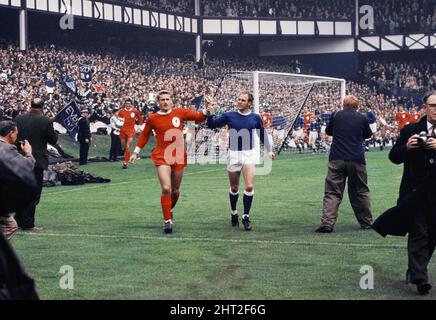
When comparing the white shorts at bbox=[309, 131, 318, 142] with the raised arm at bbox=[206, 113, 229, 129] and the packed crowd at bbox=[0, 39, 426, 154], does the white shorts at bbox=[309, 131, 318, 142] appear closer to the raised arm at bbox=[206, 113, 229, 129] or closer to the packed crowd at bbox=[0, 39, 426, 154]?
the packed crowd at bbox=[0, 39, 426, 154]

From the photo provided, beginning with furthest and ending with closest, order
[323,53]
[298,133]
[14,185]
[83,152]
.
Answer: [323,53] → [298,133] → [83,152] → [14,185]

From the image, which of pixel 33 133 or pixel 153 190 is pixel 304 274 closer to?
pixel 33 133

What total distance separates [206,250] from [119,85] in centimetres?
3056

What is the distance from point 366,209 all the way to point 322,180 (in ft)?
31.4

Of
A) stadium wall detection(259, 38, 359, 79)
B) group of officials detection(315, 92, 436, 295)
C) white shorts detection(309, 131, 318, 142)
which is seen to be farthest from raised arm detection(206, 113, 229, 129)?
stadium wall detection(259, 38, 359, 79)

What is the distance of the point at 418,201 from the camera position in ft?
29.5

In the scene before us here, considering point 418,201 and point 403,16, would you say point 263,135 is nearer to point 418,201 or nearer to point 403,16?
point 418,201

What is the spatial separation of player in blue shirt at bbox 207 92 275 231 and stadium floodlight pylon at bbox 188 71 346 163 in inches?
677

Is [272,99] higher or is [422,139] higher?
[272,99]

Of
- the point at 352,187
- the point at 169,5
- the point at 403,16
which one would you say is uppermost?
the point at 169,5

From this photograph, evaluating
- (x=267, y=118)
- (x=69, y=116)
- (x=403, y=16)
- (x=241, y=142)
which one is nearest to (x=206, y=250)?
(x=241, y=142)

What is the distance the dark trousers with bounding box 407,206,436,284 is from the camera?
8820 millimetres

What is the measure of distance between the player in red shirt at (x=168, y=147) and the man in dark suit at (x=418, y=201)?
4.95 meters

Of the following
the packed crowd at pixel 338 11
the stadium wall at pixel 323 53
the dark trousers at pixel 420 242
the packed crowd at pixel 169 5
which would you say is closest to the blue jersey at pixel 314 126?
the packed crowd at pixel 169 5
